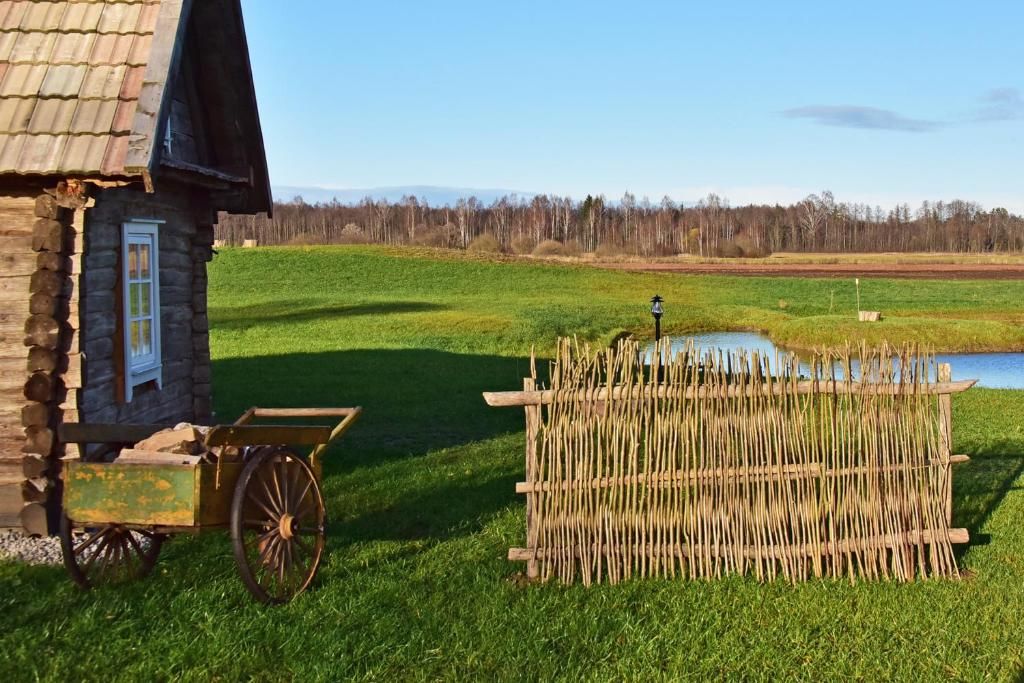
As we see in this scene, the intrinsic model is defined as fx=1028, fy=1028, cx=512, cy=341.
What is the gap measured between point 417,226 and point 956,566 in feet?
439

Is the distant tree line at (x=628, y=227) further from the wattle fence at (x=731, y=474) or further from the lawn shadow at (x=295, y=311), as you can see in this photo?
the wattle fence at (x=731, y=474)

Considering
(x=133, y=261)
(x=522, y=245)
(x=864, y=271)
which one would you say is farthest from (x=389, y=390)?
(x=522, y=245)

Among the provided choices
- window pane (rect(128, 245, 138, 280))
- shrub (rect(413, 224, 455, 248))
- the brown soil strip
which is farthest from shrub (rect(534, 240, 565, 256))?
window pane (rect(128, 245, 138, 280))

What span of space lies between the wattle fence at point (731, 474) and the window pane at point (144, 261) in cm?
493

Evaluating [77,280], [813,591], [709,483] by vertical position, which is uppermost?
[77,280]

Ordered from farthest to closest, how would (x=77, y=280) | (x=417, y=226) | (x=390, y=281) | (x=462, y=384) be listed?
(x=417, y=226) < (x=390, y=281) < (x=462, y=384) < (x=77, y=280)

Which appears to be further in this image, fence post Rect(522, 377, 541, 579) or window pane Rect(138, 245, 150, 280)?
window pane Rect(138, 245, 150, 280)

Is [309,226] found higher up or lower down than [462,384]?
higher up

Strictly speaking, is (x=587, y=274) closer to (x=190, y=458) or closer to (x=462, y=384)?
(x=462, y=384)

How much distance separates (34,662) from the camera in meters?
5.74

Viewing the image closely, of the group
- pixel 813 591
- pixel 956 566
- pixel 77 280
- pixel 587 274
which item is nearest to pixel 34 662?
pixel 77 280

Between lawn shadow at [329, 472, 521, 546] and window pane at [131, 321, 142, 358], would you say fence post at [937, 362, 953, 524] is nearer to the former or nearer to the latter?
lawn shadow at [329, 472, 521, 546]

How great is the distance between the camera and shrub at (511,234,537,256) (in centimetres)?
11875

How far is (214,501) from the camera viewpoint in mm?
6340
